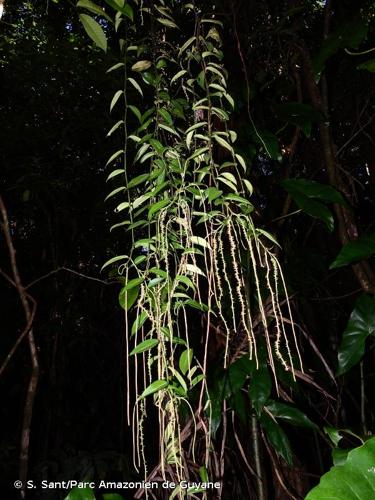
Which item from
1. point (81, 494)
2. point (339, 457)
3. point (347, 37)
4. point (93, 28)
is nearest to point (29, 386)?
point (81, 494)

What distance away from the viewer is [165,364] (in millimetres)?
709

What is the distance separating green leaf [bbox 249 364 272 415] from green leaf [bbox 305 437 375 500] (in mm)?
343

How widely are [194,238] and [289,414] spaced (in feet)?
1.61

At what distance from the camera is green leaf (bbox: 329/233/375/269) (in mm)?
880

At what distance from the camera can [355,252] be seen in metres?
0.89

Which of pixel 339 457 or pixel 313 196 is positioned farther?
pixel 313 196

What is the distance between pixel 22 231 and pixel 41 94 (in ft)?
2.32

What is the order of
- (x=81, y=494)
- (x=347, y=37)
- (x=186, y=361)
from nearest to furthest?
1. (x=81, y=494)
2. (x=186, y=361)
3. (x=347, y=37)

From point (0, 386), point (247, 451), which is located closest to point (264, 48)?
point (247, 451)

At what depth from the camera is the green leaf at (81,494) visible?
2.22 ft

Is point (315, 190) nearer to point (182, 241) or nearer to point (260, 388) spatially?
point (182, 241)

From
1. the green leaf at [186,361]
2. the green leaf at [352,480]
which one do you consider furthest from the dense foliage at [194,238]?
the green leaf at [352,480]

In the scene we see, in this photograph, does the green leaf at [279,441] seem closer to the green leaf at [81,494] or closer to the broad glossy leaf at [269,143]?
the green leaf at [81,494]

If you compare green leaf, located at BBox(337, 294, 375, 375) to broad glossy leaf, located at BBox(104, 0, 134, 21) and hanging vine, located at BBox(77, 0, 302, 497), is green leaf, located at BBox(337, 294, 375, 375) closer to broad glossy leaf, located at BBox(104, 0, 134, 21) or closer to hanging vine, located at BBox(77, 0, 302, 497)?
hanging vine, located at BBox(77, 0, 302, 497)
